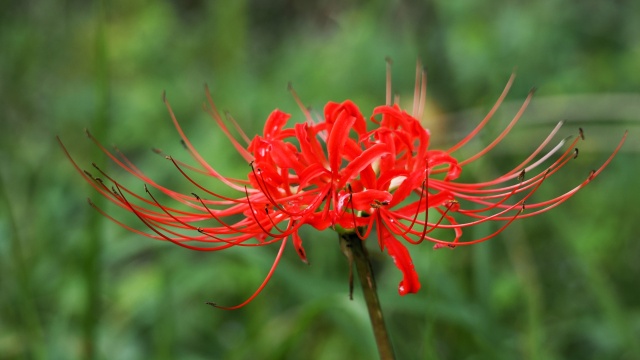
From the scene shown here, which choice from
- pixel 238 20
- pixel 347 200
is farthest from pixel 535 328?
pixel 238 20

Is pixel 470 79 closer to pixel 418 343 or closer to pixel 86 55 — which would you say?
pixel 418 343

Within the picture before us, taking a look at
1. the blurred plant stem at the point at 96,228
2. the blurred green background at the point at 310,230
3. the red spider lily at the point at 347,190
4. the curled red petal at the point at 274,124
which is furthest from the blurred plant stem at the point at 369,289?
the blurred plant stem at the point at 96,228

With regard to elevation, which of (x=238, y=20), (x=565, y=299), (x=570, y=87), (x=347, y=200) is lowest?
(x=347, y=200)

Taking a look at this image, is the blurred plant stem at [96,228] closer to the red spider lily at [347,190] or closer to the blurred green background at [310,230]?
the blurred green background at [310,230]

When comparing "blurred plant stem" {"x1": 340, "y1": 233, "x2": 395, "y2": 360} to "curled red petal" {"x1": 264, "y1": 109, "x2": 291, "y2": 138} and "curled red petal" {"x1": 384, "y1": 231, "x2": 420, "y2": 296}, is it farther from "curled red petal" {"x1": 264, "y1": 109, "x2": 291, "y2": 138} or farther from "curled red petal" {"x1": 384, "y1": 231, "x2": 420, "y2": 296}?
"curled red petal" {"x1": 264, "y1": 109, "x2": 291, "y2": 138}

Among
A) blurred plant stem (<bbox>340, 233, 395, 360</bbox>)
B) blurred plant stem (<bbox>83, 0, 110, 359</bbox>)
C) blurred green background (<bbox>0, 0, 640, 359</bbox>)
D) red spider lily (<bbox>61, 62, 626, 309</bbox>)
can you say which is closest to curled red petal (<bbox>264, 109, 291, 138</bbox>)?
red spider lily (<bbox>61, 62, 626, 309</bbox>)

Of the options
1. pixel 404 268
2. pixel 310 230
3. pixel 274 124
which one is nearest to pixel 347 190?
pixel 404 268
